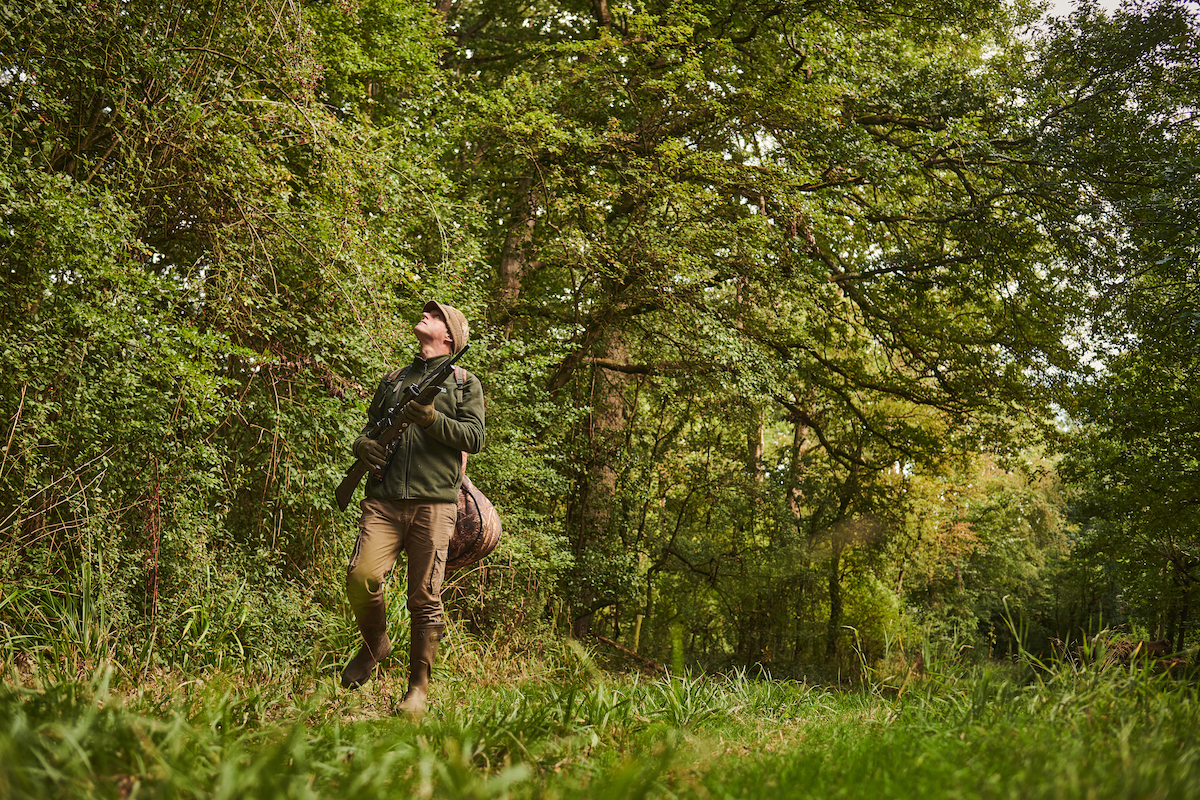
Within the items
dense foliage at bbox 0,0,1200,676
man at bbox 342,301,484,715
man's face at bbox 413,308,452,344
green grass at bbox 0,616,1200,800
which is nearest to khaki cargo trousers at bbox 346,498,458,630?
man at bbox 342,301,484,715

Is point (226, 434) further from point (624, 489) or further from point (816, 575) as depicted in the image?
point (816, 575)

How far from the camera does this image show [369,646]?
4.25 metres

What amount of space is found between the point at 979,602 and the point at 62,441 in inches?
833

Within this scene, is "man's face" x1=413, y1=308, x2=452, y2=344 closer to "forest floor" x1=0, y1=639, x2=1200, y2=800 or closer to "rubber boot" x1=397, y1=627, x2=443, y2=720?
"rubber boot" x1=397, y1=627, x2=443, y2=720

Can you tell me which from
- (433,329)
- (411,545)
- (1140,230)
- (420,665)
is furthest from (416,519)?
(1140,230)

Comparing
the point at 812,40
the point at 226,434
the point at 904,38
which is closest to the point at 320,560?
the point at 226,434

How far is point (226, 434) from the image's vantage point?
21.3 feet

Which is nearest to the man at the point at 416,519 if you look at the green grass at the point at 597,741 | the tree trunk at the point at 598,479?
the green grass at the point at 597,741

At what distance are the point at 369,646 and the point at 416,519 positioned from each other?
74 cm

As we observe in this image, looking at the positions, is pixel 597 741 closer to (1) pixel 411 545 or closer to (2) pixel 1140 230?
(1) pixel 411 545

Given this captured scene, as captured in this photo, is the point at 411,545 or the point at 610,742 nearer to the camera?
the point at 610,742

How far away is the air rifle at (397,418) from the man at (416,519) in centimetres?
4

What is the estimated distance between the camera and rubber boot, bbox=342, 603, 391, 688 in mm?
4199

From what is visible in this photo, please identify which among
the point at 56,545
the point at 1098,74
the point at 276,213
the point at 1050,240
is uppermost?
the point at 1098,74
